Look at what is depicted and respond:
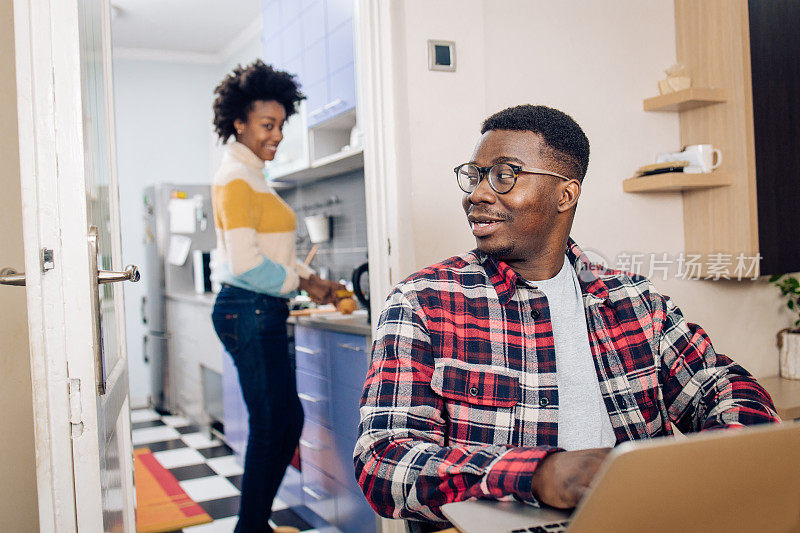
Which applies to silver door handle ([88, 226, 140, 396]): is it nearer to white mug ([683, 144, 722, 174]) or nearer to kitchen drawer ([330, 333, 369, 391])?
kitchen drawer ([330, 333, 369, 391])

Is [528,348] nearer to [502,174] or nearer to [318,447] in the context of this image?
[502,174]

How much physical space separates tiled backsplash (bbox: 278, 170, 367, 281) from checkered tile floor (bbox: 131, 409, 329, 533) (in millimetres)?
1068

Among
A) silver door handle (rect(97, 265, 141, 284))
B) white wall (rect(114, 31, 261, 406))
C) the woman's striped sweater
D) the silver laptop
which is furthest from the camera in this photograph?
white wall (rect(114, 31, 261, 406))

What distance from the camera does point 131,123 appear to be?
3801 millimetres

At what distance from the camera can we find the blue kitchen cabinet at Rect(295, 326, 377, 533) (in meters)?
2.31

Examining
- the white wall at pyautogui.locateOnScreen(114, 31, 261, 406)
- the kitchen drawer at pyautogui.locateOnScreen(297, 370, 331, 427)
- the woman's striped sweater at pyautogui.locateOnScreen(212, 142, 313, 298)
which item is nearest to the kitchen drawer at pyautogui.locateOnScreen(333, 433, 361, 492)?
the kitchen drawer at pyautogui.locateOnScreen(297, 370, 331, 427)

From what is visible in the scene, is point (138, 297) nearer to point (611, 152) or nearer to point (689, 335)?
point (611, 152)

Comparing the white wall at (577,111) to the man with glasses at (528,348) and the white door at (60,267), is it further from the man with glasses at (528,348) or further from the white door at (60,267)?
the white door at (60,267)

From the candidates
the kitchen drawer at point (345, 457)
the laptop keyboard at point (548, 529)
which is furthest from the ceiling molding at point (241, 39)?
the laptop keyboard at point (548, 529)

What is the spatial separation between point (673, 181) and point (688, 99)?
27 cm

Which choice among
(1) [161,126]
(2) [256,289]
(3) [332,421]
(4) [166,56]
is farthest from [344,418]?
(4) [166,56]

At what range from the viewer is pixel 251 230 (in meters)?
2.40

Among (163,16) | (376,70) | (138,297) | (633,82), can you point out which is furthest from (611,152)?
(138,297)

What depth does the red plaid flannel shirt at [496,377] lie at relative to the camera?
0.97m
